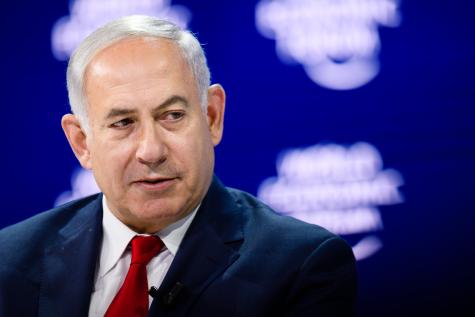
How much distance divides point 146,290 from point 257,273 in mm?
354

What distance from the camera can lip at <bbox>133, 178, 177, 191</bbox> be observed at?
2.32 metres

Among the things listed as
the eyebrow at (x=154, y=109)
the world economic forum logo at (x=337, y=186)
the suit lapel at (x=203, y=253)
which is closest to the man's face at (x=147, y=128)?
the eyebrow at (x=154, y=109)

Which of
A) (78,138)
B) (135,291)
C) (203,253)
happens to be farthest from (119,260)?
(78,138)

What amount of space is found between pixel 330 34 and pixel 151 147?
5.12ft

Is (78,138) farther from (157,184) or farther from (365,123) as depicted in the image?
(365,123)

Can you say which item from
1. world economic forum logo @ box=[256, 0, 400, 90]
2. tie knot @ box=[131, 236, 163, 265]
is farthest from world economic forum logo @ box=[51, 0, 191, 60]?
tie knot @ box=[131, 236, 163, 265]

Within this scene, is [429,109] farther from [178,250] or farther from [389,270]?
[178,250]

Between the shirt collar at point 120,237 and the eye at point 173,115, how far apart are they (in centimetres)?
35

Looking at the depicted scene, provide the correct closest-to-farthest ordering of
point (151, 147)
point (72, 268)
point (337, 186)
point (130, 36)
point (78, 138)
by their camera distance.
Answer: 1. point (151, 147)
2. point (130, 36)
3. point (72, 268)
4. point (78, 138)
5. point (337, 186)

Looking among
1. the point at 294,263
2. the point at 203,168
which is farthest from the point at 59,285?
the point at 294,263

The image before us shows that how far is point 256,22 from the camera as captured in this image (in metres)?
3.60

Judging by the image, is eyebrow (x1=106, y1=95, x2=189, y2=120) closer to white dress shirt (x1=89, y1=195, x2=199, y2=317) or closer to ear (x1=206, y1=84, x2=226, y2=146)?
ear (x1=206, y1=84, x2=226, y2=146)

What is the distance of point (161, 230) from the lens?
2500mm

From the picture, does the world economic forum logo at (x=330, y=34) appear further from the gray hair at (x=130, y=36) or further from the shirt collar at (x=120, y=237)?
the shirt collar at (x=120, y=237)
